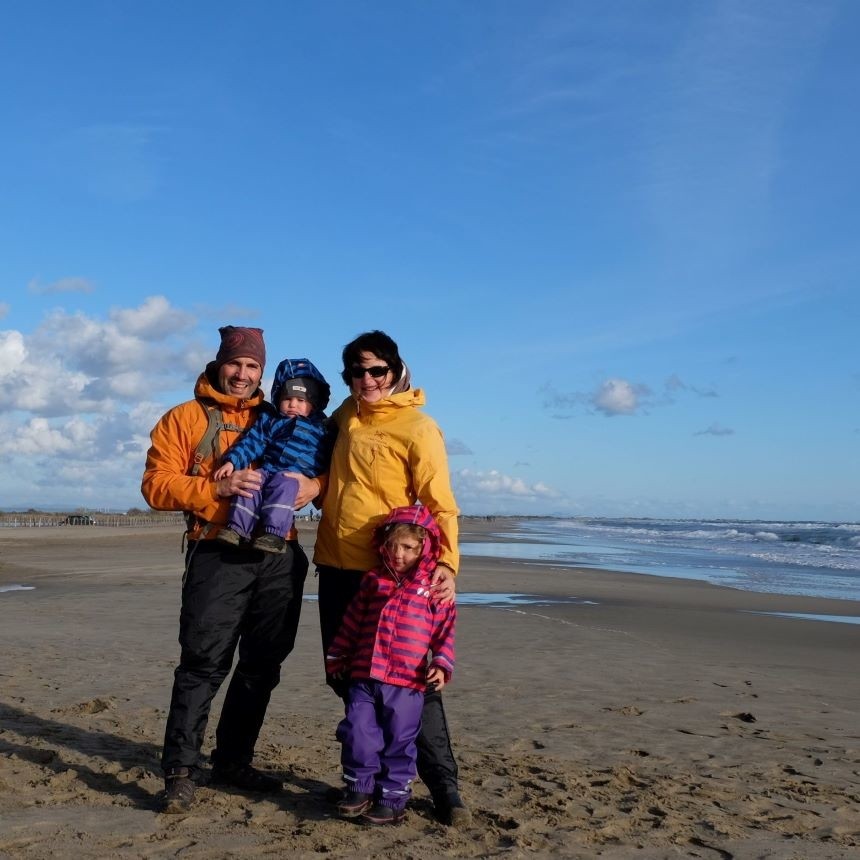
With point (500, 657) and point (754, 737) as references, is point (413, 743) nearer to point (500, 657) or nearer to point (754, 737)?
point (754, 737)

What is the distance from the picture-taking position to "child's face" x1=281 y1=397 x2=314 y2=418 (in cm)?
434

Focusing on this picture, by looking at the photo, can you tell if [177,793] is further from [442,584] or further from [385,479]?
[385,479]

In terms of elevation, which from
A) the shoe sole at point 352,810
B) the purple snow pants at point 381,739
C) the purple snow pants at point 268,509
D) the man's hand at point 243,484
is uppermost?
the man's hand at point 243,484

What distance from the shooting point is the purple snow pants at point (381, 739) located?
3.87 m

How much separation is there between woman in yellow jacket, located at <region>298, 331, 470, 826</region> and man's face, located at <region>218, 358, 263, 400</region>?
491 millimetres

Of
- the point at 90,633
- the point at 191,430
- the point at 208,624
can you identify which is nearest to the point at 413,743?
the point at 208,624

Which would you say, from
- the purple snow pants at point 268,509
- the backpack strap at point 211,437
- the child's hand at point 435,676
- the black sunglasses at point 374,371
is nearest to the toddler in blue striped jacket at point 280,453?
the purple snow pants at point 268,509

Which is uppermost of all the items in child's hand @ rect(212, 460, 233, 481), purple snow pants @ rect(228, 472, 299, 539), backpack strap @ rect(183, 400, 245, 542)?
backpack strap @ rect(183, 400, 245, 542)

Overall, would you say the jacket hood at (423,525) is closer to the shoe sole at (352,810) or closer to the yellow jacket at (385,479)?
the yellow jacket at (385,479)

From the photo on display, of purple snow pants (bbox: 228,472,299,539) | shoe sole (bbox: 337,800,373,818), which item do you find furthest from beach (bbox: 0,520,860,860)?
purple snow pants (bbox: 228,472,299,539)

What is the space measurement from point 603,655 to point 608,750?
12.4ft

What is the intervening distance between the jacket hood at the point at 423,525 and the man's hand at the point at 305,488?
41cm

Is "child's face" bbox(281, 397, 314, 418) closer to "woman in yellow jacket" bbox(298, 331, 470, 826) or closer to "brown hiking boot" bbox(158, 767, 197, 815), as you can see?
"woman in yellow jacket" bbox(298, 331, 470, 826)

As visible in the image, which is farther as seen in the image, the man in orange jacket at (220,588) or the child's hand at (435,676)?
the man in orange jacket at (220,588)
